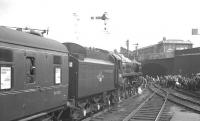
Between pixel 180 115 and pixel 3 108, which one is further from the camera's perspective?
pixel 180 115

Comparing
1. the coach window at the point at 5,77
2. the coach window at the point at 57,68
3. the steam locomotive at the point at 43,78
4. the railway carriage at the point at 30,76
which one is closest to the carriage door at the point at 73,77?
the steam locomotive at the point at 43,78

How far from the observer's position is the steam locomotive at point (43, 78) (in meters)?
7.32

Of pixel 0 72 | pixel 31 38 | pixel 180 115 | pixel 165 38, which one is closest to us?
pixel 0 72

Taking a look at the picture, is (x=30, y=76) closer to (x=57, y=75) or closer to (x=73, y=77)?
(x=57, y=75)

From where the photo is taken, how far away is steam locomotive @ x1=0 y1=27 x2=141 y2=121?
288 inches

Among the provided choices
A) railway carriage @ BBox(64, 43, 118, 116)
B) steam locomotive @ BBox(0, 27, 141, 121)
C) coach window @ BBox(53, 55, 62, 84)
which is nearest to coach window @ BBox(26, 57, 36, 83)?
steam locomotive @ BBox(0, 27, 141, 121)

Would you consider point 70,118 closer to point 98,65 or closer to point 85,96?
point 85,96

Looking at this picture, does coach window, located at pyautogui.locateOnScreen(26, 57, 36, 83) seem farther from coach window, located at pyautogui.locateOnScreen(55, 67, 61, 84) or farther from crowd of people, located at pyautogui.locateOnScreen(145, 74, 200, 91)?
crowd of people, located at pyautogui.locateOnScreen(145, 74, 200, 91)

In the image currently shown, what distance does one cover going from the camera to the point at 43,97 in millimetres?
9023

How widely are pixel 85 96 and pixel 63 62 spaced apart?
3020 millimetres

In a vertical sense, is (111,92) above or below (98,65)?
below

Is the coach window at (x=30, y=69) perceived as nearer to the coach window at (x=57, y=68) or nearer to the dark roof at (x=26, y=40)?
the dark roof at (x=26, y=40)

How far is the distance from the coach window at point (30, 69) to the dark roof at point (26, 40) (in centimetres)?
37

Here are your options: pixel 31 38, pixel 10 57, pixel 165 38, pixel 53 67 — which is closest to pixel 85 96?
pixel 53 67
